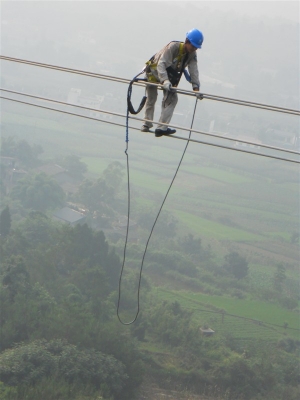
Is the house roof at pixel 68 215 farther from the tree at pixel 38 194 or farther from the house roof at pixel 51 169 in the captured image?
the house roof at pixel 51 169

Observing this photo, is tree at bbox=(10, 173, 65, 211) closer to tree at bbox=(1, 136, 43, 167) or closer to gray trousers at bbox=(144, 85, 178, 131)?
tree at bbox=(1, 136, 43, 167)

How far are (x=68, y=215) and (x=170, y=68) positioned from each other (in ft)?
153

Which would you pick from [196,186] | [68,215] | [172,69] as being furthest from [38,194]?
[172,69]

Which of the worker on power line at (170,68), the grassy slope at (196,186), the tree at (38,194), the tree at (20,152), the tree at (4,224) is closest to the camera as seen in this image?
the worker on power line at (170,68)

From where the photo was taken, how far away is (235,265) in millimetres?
47438

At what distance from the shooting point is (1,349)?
2669cm

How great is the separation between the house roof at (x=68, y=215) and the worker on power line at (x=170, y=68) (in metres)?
45.1

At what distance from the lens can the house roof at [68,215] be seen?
5169 centimetres

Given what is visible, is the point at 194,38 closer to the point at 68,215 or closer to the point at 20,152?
the point at 68,215

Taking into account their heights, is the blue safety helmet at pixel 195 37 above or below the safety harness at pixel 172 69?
above

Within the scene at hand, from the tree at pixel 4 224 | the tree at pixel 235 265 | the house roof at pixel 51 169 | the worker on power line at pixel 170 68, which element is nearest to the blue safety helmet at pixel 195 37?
the worker on power line at pixel 170 68

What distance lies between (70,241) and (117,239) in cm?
1340

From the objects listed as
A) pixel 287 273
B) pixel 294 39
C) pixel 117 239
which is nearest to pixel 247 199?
pixel 287 273

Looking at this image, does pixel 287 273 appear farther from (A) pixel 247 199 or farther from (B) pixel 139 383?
(B) pixel 139 383
